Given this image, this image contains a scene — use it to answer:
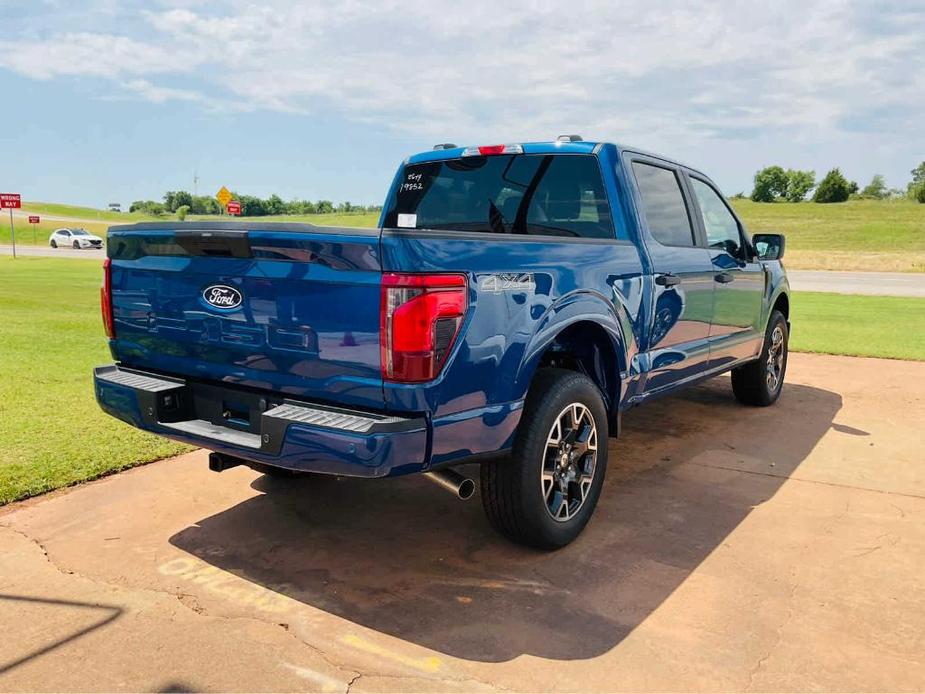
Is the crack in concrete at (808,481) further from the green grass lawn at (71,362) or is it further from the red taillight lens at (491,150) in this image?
the green grass lawn at (71,362)

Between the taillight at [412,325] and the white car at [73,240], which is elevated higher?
the white car at [73,240]

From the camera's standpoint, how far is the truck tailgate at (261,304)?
9.32 feet

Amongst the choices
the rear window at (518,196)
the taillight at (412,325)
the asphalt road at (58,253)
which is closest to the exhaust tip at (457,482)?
the taillight at (412,325)

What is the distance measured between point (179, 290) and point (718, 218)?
13.3ft

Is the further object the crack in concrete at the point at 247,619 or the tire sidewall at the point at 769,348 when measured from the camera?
the tire sidewall at the point at 769,348

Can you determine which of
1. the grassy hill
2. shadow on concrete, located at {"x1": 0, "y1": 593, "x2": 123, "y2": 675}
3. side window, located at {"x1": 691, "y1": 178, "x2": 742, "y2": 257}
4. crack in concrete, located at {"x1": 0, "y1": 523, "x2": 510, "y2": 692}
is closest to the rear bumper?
crack in concrete, located at {"x1": 0, "y1": 523, "x2": 510, "y2": 692}

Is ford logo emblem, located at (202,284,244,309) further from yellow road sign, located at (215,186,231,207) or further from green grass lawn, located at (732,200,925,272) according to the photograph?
green grass lawn, located at (732,200,925,272)

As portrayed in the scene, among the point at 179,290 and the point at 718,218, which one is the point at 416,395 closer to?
the point at 179,290

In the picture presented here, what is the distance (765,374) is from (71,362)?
22.3 ft

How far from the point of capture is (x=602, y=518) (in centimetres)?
410

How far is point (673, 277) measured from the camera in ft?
15.1

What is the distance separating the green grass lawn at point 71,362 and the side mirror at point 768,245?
4017 mm

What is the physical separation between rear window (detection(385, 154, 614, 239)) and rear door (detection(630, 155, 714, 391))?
0.33 metres

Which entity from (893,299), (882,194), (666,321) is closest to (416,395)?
(666,321)
